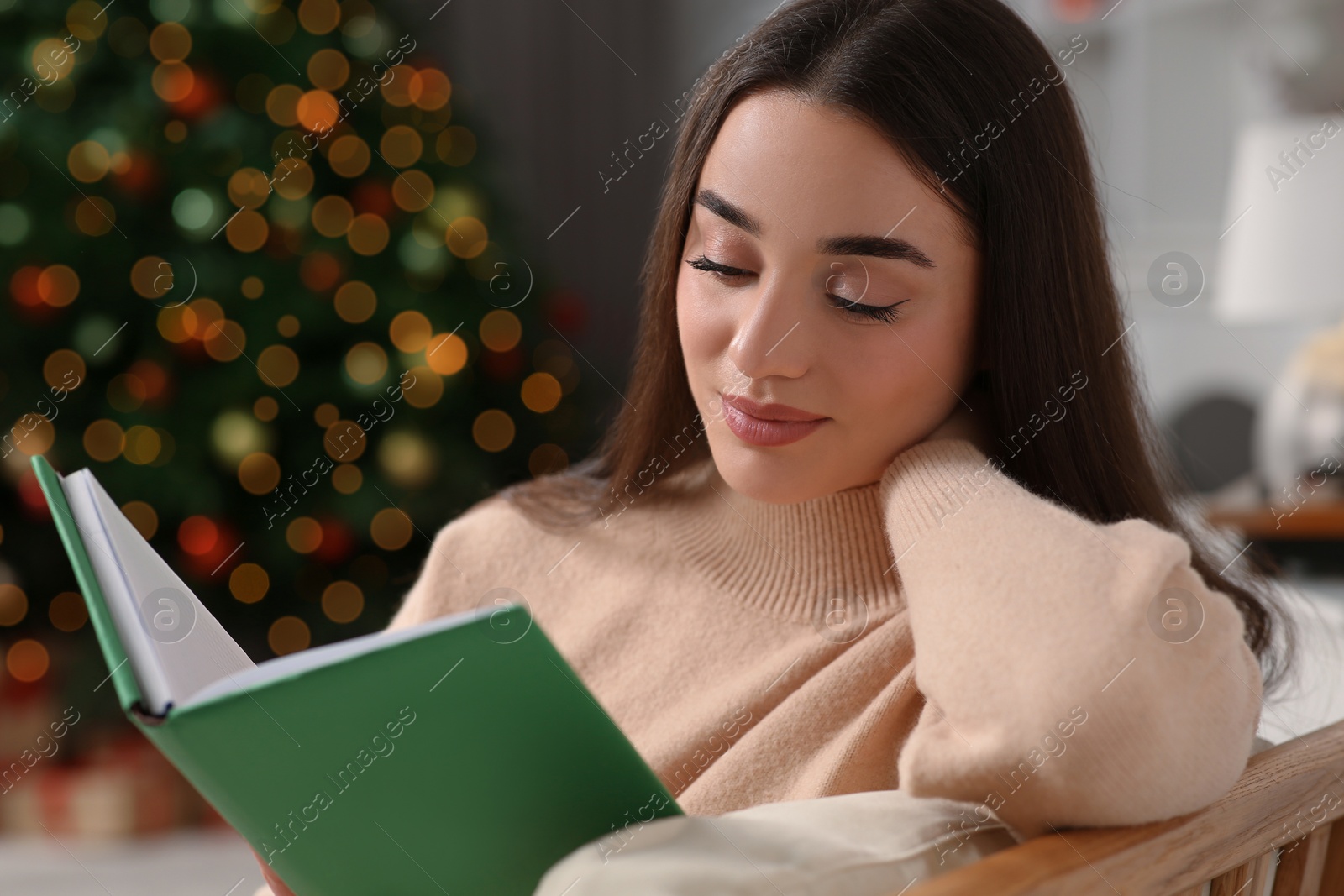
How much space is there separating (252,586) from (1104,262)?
6.09 ft

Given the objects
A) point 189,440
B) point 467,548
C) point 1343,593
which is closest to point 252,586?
point 189,440

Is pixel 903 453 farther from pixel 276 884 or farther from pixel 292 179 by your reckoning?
pixel 292 179

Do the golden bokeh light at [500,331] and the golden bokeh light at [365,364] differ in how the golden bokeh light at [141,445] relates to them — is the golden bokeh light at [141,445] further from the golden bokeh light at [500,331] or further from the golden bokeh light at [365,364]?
the golden bokeh light at [500,331]

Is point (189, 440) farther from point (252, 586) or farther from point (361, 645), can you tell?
point (361, 645)

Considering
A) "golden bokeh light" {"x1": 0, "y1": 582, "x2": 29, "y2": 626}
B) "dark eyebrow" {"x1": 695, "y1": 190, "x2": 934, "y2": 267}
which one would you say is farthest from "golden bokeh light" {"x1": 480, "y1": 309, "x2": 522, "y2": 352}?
"dark eyebrow" {"x1": 695, "y1": 190, "x2": 934, "y2": 267}

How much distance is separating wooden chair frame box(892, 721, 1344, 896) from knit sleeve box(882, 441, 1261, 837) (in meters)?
0.02

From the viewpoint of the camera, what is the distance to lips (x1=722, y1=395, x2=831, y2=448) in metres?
0.83

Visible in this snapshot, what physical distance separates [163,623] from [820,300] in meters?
0.47

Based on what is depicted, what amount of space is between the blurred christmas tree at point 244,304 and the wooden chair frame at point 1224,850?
180 centimetres

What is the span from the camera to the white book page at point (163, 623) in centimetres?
56

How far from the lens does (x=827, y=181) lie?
78 cm

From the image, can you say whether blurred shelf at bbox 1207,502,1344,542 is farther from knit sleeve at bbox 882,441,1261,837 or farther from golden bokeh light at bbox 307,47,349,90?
golden bokeh light at bbox 307,47,349,90

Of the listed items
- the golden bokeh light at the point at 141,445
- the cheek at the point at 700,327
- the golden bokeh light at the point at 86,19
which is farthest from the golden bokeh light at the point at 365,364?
the cheek at the point at 700,327

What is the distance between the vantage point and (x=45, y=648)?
2238mm
